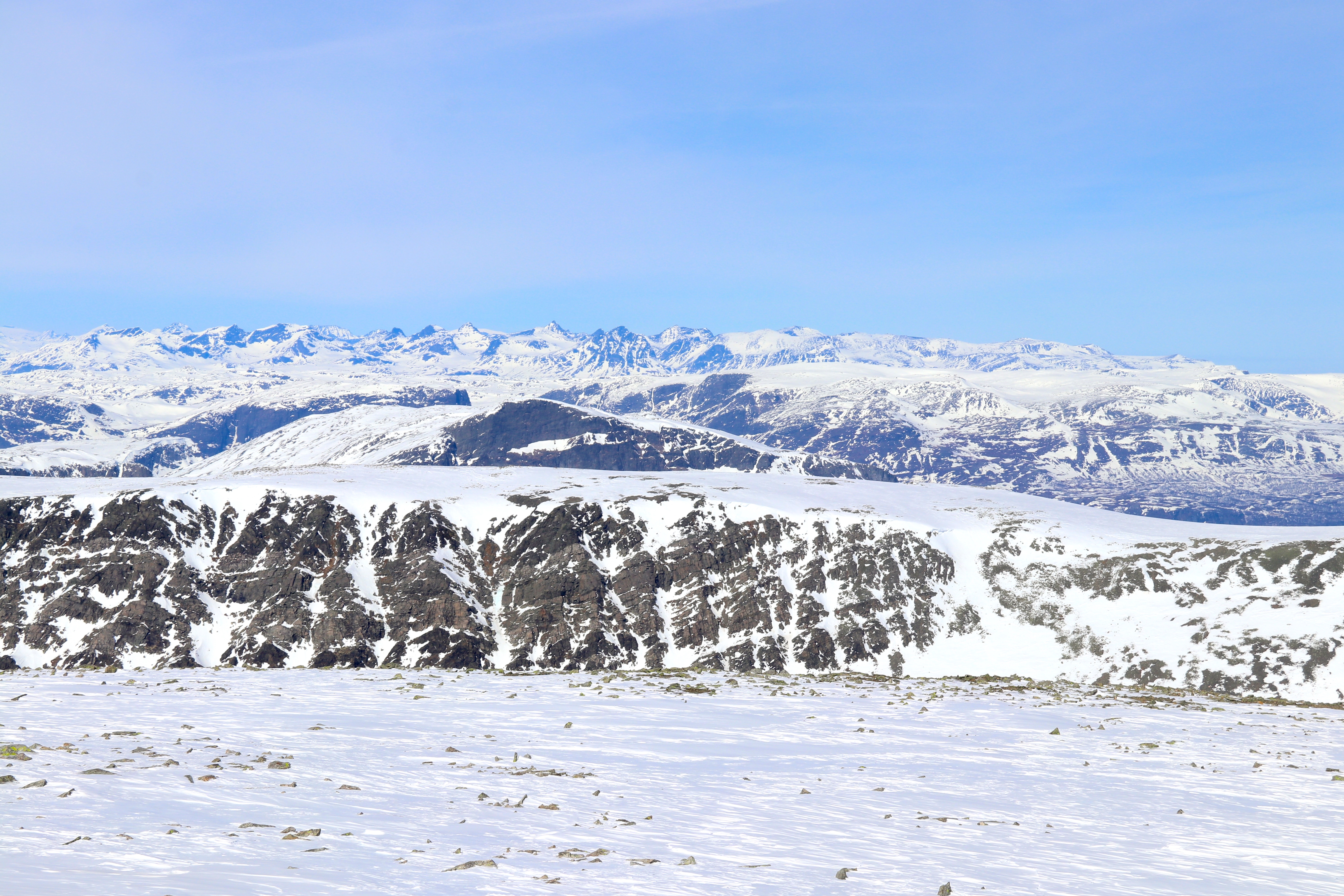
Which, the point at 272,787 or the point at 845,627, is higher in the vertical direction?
the point at 272,787

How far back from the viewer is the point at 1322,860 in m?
17.4

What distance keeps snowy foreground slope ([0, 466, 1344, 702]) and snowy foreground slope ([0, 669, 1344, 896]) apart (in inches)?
3657

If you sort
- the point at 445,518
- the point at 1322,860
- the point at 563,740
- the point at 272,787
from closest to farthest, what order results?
the point at 1322,860
the point at 272,787
the point at 563,740
the point at 445,518

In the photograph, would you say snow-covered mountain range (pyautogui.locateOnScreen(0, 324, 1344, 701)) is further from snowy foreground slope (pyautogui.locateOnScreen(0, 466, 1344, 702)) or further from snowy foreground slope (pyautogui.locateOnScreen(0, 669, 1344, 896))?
snowy foreground slope (pyautogui.locateOnScreen(0, 669, 1344, 896))

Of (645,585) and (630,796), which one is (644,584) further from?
(630,796)

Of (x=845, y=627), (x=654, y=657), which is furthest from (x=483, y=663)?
(x=845, y=627)

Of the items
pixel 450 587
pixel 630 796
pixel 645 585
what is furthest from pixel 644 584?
pixel 630 796

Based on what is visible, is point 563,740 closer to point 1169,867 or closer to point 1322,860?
point 1169,867

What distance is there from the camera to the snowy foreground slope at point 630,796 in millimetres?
14219

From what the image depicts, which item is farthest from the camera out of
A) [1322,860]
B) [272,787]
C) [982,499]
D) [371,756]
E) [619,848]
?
[982,499]

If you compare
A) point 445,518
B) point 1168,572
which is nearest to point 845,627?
point 1168,572

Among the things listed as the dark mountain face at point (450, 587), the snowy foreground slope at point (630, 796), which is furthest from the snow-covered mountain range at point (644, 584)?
the snowy foreground slope at point (630, 796)

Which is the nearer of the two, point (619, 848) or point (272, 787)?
point (619, 848)

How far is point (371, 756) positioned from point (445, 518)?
451 ft
